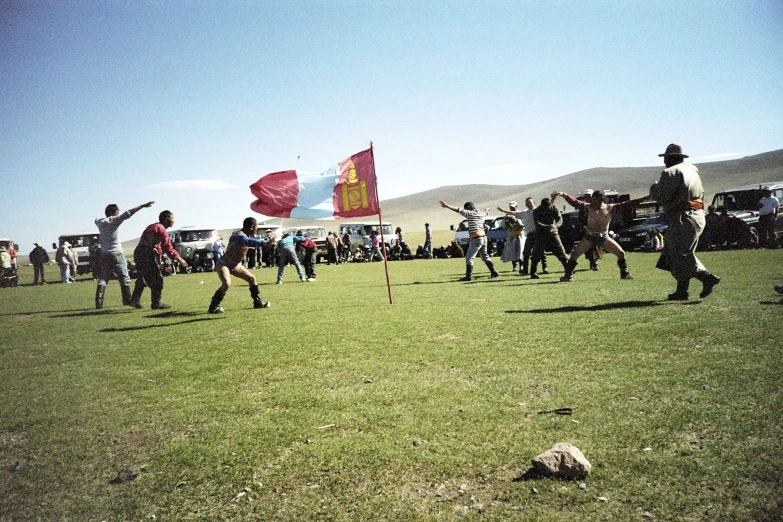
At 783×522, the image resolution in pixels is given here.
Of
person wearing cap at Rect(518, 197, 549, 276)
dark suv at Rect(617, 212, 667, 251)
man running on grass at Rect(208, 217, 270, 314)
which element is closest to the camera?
man running on grass at Rect(208, 217, 270, 314)

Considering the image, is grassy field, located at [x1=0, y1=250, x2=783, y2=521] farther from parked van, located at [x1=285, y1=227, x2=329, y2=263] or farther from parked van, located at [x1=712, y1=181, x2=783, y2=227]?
parked van, located at [x1=285, y1=227, x2=329, y2=263]

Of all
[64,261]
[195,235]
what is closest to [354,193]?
[64,261]

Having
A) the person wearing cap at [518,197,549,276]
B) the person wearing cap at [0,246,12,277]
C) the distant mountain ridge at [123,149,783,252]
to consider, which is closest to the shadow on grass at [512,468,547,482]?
the person wearing cap at [518,197,549,276]

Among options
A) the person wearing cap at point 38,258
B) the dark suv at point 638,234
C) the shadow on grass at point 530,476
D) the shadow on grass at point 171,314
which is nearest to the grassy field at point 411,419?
the shadow on grass at point 530,476

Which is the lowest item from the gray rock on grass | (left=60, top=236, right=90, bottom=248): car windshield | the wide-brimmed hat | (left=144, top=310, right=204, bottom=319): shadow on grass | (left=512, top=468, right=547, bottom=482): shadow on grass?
(left=512, top=468, right=547, bottom=482): shadow on grass

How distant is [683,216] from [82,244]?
33.3 metres

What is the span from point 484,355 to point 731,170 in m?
142

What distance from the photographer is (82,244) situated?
30875mm

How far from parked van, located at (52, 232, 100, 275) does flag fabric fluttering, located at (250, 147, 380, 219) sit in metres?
24.3

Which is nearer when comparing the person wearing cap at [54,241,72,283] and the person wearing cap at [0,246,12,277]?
the person wearing cap at [0,246,12,277]

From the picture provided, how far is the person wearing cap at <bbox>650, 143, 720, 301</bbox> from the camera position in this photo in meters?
6.89

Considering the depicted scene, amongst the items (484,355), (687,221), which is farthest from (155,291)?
(687,221)

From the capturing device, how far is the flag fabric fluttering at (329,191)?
995cm

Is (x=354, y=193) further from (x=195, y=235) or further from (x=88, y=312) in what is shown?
(x=195, y=235)
